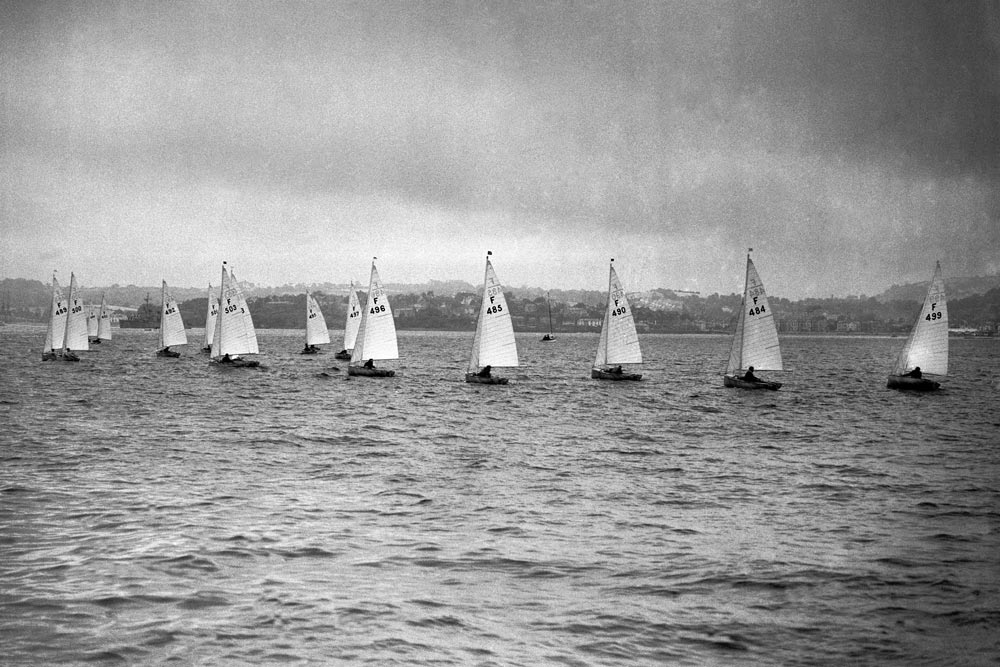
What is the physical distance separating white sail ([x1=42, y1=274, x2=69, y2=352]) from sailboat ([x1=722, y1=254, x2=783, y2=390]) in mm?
57735

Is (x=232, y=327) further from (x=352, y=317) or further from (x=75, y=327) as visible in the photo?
(x=75, y=327)

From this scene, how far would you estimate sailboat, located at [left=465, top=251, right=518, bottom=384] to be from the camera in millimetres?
51719

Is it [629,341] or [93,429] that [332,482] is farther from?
[629,341]

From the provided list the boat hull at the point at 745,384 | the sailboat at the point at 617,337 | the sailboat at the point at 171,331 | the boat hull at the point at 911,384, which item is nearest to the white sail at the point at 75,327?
the sailboat at the point at 171,331

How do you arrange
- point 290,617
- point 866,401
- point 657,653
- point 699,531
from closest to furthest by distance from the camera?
1. point 657,653
2. point 290,617
3. point 699,531
4. point 866,401

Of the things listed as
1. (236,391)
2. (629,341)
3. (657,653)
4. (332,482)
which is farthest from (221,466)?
(629,341)

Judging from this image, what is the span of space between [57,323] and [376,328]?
39.3 metres

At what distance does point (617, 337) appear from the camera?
192ft

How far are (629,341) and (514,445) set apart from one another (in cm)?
2893

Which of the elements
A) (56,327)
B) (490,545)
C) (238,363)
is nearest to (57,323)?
(56,327)

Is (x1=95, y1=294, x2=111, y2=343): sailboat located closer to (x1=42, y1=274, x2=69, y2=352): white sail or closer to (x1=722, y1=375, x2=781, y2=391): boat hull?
(x1=42, y1=274, x2=69, y2=352): white sail

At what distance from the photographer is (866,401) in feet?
175

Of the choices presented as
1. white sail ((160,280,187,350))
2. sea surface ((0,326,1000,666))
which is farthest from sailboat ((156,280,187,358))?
sea surface ((0,326,1000,666))

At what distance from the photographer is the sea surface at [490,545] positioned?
11.3 meters
